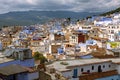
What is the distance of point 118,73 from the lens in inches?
1212

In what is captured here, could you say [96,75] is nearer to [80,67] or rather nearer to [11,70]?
[80,67]

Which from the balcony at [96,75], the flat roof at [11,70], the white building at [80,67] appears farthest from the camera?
the balcony at [96,75]

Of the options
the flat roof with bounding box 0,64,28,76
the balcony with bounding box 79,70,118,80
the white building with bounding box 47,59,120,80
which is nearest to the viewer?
the flat roof with bounding box 0,64,28,76

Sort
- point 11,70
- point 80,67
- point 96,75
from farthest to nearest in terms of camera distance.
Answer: point 96,75, point 80,67, point 11,70

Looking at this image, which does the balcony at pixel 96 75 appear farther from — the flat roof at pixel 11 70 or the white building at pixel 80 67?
the flat roof at pixel 11 70

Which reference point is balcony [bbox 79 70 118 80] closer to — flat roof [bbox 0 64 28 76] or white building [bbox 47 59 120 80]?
white building [bbox 47 59 120 80]

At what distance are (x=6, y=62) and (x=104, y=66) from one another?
11135mm

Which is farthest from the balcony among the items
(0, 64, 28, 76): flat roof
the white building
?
(0, 64, 28, 76): flat roof

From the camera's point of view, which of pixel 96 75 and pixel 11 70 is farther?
pixel 96 75

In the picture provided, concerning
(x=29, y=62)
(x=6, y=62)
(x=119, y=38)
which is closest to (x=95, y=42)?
(x=119, y=38)

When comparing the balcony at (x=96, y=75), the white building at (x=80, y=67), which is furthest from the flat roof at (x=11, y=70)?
the balcony at (x=96, y=75)

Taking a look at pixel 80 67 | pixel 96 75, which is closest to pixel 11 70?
pixel 80 67

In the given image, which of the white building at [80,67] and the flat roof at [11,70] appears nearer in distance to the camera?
the flat roof at [11,70]

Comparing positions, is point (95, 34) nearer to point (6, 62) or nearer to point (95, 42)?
point (95, 42)
